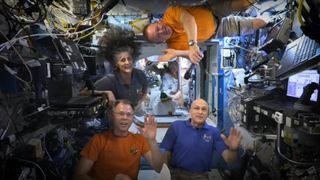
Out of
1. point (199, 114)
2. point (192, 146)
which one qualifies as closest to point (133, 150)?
point (192, 146)

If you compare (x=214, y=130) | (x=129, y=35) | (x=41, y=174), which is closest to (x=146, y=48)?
(x=129, y=35)

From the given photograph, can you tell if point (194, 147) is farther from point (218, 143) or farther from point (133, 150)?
point (133, 150)

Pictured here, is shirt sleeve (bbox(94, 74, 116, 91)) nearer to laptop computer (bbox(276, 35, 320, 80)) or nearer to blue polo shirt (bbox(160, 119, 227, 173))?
blue polo shirt (bbox(160, 119, 227, 173))

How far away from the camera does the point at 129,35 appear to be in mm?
2898

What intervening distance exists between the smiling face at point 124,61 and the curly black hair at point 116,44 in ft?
0.12

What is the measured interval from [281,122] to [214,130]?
708 millimetres

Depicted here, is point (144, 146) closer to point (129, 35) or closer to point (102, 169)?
point (102, 169)

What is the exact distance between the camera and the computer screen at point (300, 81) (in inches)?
94.5

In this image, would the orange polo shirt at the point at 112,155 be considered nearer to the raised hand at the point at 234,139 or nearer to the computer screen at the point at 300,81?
the raised hand at the point at 234,139

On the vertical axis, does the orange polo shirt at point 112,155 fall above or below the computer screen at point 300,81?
below

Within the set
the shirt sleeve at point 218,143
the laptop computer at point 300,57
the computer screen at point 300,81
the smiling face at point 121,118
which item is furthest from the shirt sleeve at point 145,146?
the computer screen at point 300,81

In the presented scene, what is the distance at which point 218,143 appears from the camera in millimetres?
2521

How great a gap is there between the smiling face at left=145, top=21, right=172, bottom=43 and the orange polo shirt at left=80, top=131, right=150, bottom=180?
99 centimetres

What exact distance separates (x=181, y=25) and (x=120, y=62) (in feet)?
2.37
